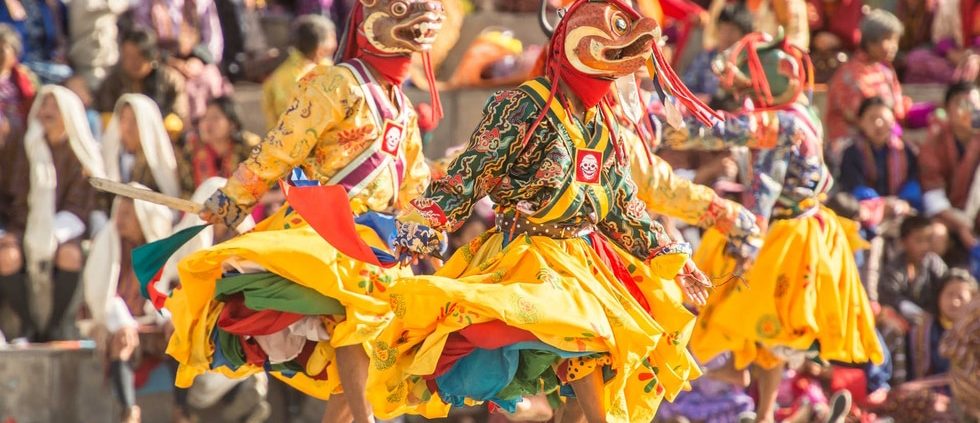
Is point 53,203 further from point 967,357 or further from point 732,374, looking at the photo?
point 967,357

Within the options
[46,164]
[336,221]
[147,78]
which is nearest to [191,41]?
[147,78]

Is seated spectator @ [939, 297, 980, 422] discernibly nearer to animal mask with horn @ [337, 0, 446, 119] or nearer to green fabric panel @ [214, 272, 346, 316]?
animal mask with horn @ [337, 0, 446, 119]

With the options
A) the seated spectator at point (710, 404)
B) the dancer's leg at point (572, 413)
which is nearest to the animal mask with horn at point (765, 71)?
the seated spectator at point (710, 404)

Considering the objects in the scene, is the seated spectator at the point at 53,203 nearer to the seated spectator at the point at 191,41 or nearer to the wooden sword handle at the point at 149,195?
the seated spectator at the point at 191,41

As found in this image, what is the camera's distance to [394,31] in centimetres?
853

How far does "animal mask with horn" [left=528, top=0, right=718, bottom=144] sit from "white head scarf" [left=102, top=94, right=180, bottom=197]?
158 inches

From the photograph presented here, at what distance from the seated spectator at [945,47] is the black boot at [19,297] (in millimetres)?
5510

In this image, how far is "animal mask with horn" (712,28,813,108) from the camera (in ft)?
32.3

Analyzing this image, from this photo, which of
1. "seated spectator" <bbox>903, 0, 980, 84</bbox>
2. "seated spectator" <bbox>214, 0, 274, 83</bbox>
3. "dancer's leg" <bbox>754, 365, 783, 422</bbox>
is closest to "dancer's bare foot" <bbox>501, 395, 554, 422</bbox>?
"dancer's leg" <bbox>754, 365, 783, 422</bbox>

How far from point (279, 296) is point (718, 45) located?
14.9ft

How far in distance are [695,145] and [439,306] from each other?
2.36 meters

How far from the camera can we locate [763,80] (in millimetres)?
9820

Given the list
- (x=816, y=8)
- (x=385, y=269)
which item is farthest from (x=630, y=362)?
(x=816, y=8)

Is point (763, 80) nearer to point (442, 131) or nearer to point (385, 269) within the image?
point (385, 269)
